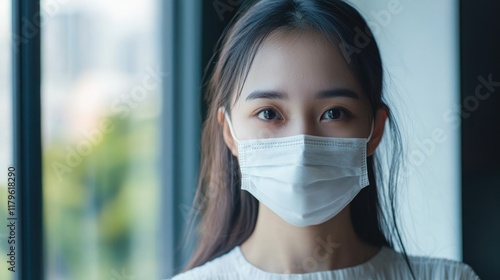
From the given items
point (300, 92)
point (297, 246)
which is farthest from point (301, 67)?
point (297, 246)

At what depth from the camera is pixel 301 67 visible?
1100 millimetres

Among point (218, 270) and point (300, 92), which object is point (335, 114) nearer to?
point (300, 92)

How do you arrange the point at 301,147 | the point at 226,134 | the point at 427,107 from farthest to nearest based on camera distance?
the point at 427,107 → the point at 226,134 → the point at 301,147

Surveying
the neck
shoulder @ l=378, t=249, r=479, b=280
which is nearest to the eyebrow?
the neck

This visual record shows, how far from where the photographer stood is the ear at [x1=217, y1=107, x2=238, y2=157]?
3.79 feet

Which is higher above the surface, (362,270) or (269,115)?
(269,115)

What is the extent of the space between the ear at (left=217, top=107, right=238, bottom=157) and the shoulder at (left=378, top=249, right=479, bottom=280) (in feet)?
0.98

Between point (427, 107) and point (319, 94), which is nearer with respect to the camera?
point (319, 94)

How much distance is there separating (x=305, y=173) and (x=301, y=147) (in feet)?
0.13

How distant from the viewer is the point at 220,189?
4.03 feet

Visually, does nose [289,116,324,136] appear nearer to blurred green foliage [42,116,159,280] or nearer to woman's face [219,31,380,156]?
woman's face [219,31,380,156]

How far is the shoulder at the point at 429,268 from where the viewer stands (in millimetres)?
1161

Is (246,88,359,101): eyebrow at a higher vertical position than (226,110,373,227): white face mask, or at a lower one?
higher

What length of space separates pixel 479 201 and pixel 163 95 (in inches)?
23.9
